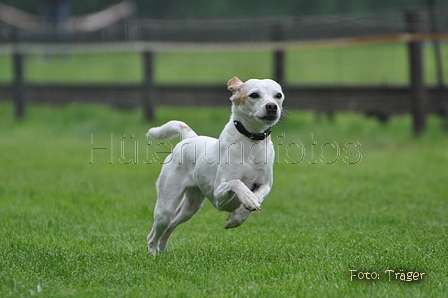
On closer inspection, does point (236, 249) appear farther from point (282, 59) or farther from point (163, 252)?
point (282, 59)

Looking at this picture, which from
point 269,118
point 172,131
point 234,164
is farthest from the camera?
point 172,131

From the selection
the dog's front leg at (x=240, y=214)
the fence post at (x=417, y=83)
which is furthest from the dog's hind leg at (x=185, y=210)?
the fence post at (x=417, y=83)

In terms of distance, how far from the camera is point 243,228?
6.51 m

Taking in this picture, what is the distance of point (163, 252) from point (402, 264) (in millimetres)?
1788

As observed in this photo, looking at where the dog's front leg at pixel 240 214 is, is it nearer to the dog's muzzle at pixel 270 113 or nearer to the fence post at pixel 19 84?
the dog's muzzle at pixel 270 113

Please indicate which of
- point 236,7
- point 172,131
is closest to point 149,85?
point 172,131

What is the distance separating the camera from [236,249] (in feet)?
17.9

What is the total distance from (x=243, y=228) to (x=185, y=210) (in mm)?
1129

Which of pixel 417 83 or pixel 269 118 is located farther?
pixel 417 83

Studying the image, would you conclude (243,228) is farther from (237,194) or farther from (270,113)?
(270,113)

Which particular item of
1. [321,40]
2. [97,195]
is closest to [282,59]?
[321,40]

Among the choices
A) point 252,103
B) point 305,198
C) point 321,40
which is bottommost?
point 305,198

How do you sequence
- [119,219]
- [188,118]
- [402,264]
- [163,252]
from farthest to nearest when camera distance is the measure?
[188,118], [119,219], [163,252], [402,264]

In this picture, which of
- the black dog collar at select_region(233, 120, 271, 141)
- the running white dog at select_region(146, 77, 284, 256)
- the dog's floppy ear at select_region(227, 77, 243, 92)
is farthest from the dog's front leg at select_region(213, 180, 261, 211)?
the dog's floppy ear at select_region(227, 77, 243, 92)
